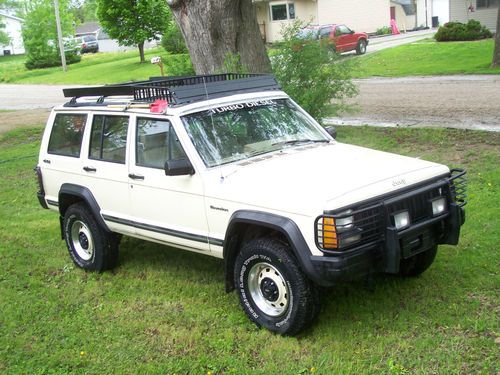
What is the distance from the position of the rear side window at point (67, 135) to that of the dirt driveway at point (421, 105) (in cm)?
741

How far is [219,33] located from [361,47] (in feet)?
74.6

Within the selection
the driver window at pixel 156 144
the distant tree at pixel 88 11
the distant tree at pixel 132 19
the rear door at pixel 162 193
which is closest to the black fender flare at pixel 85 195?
the rear door at pixel 162 193

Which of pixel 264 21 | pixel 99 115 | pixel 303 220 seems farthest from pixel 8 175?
pixel 264 21

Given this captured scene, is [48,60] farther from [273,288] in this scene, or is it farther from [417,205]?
[417,205]

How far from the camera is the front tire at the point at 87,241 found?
21.9 ft

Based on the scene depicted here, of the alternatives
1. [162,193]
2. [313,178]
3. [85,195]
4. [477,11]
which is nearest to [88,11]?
[477,11]

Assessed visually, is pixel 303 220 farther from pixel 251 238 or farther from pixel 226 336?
pixel 226 336

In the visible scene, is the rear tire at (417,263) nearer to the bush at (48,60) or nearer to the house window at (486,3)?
the house window at (486,3)

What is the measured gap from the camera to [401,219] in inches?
189

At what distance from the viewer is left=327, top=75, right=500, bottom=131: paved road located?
508 inches

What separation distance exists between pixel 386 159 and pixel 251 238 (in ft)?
4.26

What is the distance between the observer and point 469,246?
640 cm

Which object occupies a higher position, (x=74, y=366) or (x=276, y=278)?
(x=276, y=278)

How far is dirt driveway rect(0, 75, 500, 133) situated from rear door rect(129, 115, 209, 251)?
24.7ft
